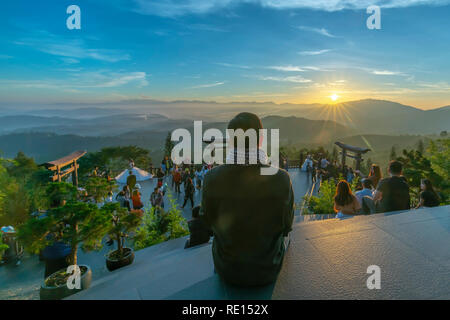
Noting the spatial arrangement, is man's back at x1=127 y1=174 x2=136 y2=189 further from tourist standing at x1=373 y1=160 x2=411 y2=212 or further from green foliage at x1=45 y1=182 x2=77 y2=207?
tourist standing at x1=373 y1=160 x2=411 y2=212

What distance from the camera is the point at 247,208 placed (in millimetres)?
1939

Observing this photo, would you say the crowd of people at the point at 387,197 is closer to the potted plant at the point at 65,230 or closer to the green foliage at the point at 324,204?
the green foliage at the point at 324,204

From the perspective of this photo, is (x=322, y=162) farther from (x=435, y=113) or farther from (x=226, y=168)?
(x=435, y=113)

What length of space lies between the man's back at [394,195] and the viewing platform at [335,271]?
898 mm

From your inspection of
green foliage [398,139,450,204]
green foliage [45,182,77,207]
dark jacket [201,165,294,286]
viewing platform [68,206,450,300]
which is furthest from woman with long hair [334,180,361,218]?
green foliage [398,139,450,204]

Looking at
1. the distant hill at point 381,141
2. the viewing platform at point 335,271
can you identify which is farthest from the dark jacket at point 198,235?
the distant hill at point 381,141

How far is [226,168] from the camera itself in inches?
75.9

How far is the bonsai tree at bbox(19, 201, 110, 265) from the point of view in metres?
3.15

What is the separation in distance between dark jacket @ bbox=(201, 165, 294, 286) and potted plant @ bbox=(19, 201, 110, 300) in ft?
7.34

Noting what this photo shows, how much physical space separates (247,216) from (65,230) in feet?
10.2

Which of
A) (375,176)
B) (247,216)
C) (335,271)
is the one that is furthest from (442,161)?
(247,216)

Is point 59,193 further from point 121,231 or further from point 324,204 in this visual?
point 324,204
